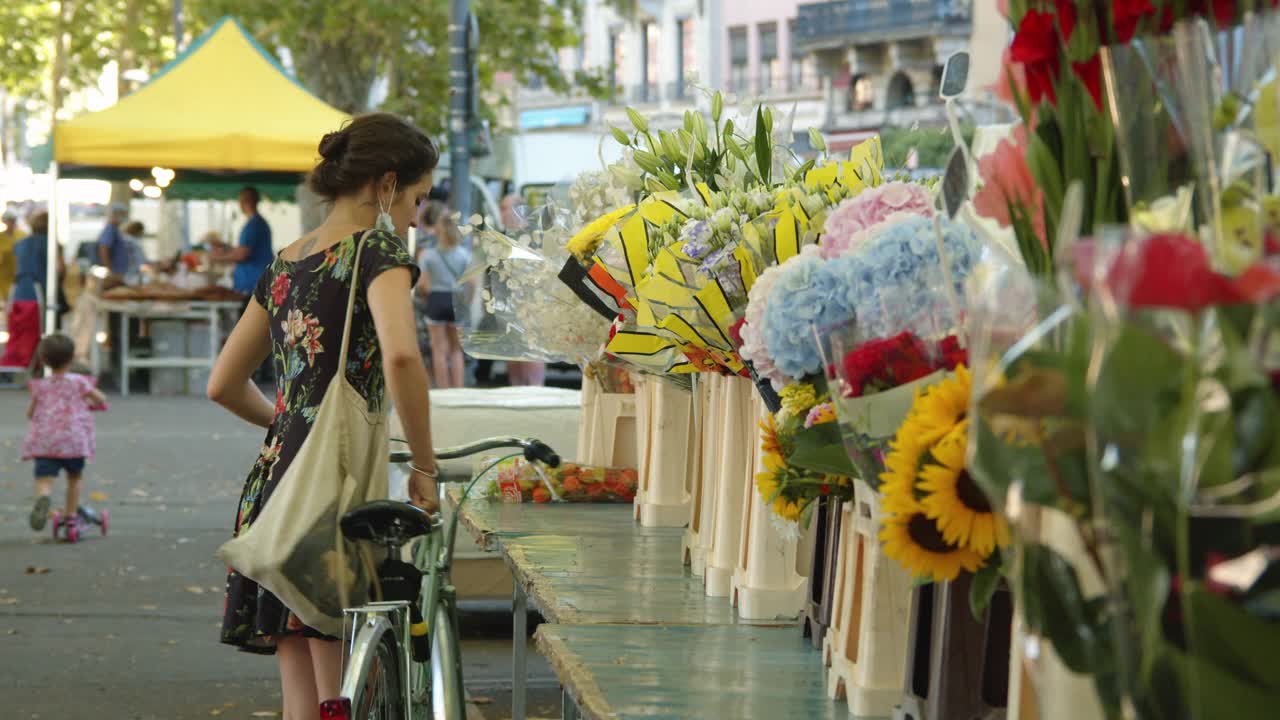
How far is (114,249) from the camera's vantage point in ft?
71.1

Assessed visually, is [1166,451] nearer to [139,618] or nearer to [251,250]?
[139,618]

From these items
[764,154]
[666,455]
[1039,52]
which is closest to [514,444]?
[666,455]

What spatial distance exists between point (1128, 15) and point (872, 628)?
2.89 ft

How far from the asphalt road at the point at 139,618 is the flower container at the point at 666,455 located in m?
1.90

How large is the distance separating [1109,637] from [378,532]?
7.44ft

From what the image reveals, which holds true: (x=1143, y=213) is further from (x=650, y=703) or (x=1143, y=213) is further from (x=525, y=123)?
(x=525, y=123)

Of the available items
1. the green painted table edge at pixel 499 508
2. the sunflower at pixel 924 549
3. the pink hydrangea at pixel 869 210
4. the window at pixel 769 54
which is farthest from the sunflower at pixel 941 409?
the window at pixel 769 54

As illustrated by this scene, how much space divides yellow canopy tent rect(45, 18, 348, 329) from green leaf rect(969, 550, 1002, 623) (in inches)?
531

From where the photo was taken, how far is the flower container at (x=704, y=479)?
3414 millimetres

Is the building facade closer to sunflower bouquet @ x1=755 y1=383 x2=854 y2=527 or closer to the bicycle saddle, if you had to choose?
the bicycle saddle

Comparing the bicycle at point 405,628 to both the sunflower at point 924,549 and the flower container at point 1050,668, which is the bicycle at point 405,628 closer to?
the sunflower at point 924,549

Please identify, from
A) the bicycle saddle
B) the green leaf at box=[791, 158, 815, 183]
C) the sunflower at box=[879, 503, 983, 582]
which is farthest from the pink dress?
the sunflower at box=[879, 503, 983, 582]

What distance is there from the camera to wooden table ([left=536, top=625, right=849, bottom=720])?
2.34m

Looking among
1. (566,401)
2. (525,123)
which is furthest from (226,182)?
(525,123)
